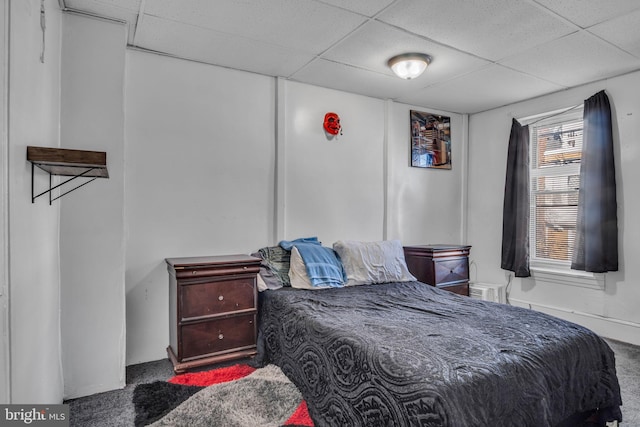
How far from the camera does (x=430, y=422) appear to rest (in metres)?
1.22

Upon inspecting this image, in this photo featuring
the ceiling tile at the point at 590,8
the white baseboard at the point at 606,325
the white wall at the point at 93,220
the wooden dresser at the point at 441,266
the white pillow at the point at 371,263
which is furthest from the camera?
the wooden dresser at the point at 441,266

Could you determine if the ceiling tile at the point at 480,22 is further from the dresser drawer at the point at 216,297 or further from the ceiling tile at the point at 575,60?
the dresser drawer at the point at 216,297

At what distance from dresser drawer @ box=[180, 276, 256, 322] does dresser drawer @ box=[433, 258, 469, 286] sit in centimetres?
195

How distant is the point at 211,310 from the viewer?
101 inches

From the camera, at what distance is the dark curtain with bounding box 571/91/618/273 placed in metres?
3.25

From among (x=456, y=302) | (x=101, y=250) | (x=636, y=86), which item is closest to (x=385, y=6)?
(x=456, y=302)

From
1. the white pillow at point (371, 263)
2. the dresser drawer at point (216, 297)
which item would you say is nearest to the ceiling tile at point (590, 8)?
the white pillow at point (371, 263)

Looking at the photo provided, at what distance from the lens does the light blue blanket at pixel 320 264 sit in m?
2.84

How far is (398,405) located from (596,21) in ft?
8.96

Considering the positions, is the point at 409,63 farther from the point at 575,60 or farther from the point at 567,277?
the point at 567,277

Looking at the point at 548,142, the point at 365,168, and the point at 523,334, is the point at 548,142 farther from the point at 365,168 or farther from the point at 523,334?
the point at 523,334

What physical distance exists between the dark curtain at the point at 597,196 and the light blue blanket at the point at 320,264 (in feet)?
Result: 7.82

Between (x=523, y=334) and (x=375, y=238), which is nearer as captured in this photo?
(x=523, y=334)

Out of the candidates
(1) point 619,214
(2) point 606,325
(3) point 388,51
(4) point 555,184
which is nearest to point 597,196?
(1) point 619,214
